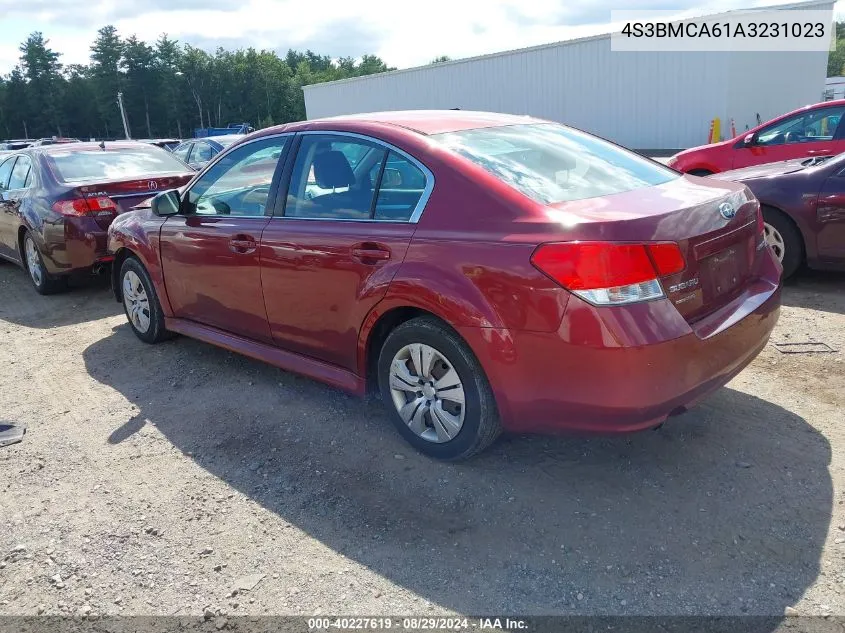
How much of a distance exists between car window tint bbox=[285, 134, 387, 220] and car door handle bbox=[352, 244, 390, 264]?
179mm

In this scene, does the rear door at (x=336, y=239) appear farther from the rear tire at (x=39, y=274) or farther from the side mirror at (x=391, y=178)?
the rear tire at (x=39, y=274)

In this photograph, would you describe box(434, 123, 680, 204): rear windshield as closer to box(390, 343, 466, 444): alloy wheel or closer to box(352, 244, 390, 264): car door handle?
box(352, 244, 390, 264): car door handle

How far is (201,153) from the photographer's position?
1600 centimetres

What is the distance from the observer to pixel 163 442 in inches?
157

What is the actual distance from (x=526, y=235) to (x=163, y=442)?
244 cm

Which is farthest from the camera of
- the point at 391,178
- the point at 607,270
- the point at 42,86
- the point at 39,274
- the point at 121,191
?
the point at 42,86

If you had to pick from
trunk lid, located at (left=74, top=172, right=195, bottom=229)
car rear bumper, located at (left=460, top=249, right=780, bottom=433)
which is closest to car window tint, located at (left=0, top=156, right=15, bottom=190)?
trunk lid, located at (left=74, top=172, right=195, bottom=229)

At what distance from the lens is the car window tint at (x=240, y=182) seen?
165 inches

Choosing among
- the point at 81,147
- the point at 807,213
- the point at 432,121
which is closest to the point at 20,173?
the point at 81,147

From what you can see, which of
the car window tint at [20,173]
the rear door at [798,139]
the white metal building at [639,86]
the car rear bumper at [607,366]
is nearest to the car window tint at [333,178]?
the car rear bumper at [607,366]

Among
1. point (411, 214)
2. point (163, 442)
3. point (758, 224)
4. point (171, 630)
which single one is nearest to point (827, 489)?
point (758, 224)

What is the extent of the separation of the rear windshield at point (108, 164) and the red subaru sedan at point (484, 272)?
3.57m

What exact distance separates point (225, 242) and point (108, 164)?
4193 mm

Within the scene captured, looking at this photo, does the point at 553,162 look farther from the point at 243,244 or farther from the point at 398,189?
the point at 243,244
